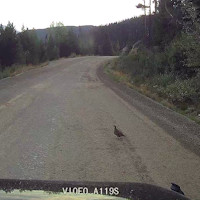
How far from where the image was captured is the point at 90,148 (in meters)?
7.20

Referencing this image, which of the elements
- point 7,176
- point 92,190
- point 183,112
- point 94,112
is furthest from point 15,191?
point 183,112

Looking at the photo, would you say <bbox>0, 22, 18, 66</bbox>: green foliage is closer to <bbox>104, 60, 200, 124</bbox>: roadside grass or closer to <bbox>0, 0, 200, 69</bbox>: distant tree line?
<bbox>0, 0, 200, 69</bbox>: distant tree line

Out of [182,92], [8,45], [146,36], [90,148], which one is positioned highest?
[8,45]

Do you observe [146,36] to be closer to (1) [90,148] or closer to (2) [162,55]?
(2) [162,55]

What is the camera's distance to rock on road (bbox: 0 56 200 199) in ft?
18.4

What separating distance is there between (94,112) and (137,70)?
13307mm

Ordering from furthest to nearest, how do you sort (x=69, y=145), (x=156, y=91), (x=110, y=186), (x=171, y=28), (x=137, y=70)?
(x=171, y=28), (x=137, y=70), (x=156, y=91), (x=69, y=145), (x=110, y=186)

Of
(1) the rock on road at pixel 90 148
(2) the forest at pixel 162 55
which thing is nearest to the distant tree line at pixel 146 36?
(2) the forest at pixel 162 55

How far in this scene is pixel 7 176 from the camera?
5.50 m

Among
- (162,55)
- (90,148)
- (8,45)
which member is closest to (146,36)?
(8,45)

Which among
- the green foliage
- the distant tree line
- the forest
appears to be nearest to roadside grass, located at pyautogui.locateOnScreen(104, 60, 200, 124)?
the forest

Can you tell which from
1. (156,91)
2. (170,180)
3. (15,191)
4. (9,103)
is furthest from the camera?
(156,91)

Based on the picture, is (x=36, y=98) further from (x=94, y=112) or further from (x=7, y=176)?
(x=7, y=176)

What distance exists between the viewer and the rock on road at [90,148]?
5602 mm
